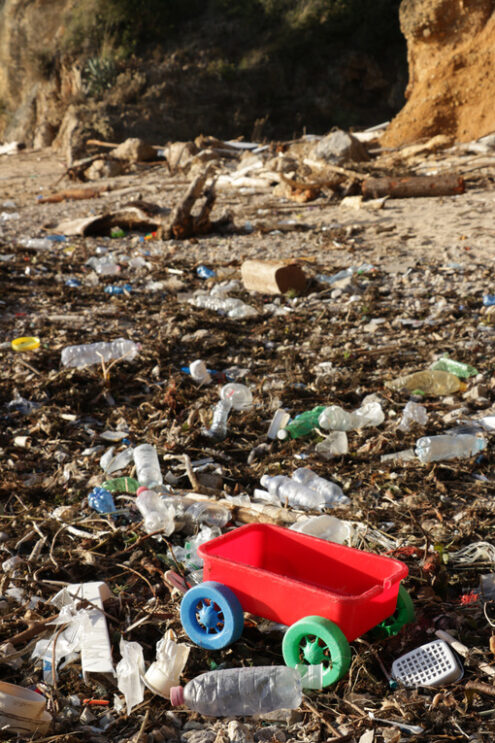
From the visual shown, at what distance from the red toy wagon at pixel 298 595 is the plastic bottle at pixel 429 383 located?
195cm

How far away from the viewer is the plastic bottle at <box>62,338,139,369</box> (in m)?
4.70

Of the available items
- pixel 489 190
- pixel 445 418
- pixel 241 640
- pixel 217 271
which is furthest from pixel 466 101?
pixel 241 640

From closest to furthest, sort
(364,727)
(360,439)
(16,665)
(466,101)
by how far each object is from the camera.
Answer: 1. (364,727)
2. (16,665)
3. (360,439)
4. (466,101)

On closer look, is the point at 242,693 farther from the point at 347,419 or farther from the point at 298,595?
the point at 347,419

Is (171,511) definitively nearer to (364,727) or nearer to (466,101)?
(364,727)

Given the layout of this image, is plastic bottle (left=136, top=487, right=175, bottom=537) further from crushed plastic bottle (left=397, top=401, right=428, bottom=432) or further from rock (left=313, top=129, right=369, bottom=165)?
rock (left=313, top=129, right=369, bottom=165)

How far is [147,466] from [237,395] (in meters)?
0.96

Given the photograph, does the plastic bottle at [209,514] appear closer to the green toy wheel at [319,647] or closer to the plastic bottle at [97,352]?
the green toy wheel at [319,647]

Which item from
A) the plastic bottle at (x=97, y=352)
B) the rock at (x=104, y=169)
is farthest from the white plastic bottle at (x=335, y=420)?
the rock at (x=104, y=169)

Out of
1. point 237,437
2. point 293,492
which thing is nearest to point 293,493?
point 293,492

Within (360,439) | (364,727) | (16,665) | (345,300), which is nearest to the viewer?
(364,727)

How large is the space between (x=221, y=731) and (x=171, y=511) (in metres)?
1.06

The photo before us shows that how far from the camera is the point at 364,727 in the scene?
1.78 m

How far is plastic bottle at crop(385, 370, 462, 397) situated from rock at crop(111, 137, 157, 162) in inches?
436
